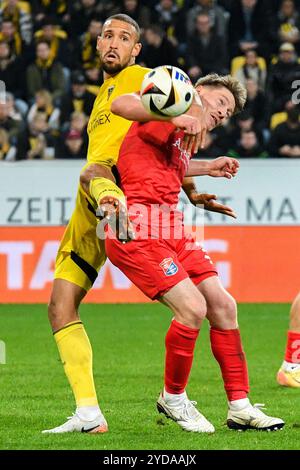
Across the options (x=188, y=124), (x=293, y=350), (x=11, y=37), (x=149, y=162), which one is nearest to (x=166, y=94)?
(x=188, y=124)

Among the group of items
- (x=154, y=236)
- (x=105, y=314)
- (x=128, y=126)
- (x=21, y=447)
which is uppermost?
(x=128, y=126)

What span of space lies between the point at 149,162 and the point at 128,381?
115 inches

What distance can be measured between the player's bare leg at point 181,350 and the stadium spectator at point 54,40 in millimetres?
11488

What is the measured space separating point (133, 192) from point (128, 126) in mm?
460

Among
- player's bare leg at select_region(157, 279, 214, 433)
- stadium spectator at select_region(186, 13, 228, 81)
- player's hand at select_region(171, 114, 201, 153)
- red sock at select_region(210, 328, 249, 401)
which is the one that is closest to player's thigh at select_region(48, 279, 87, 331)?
player's bare leg at select_region(157, 279, 214, 433)

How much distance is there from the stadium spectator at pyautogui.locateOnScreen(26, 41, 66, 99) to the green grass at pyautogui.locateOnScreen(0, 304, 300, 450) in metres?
4.25

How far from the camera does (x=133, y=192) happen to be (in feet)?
21.8

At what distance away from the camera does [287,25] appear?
1803cm

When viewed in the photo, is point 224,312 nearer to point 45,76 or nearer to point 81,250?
point 81,250

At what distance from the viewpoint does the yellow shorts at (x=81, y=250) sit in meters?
6.94

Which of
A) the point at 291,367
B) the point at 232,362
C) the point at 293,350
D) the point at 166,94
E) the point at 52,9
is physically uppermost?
the point at 166,94

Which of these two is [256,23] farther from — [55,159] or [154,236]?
[154,236]

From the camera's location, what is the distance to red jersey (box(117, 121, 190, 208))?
6.62 meters
